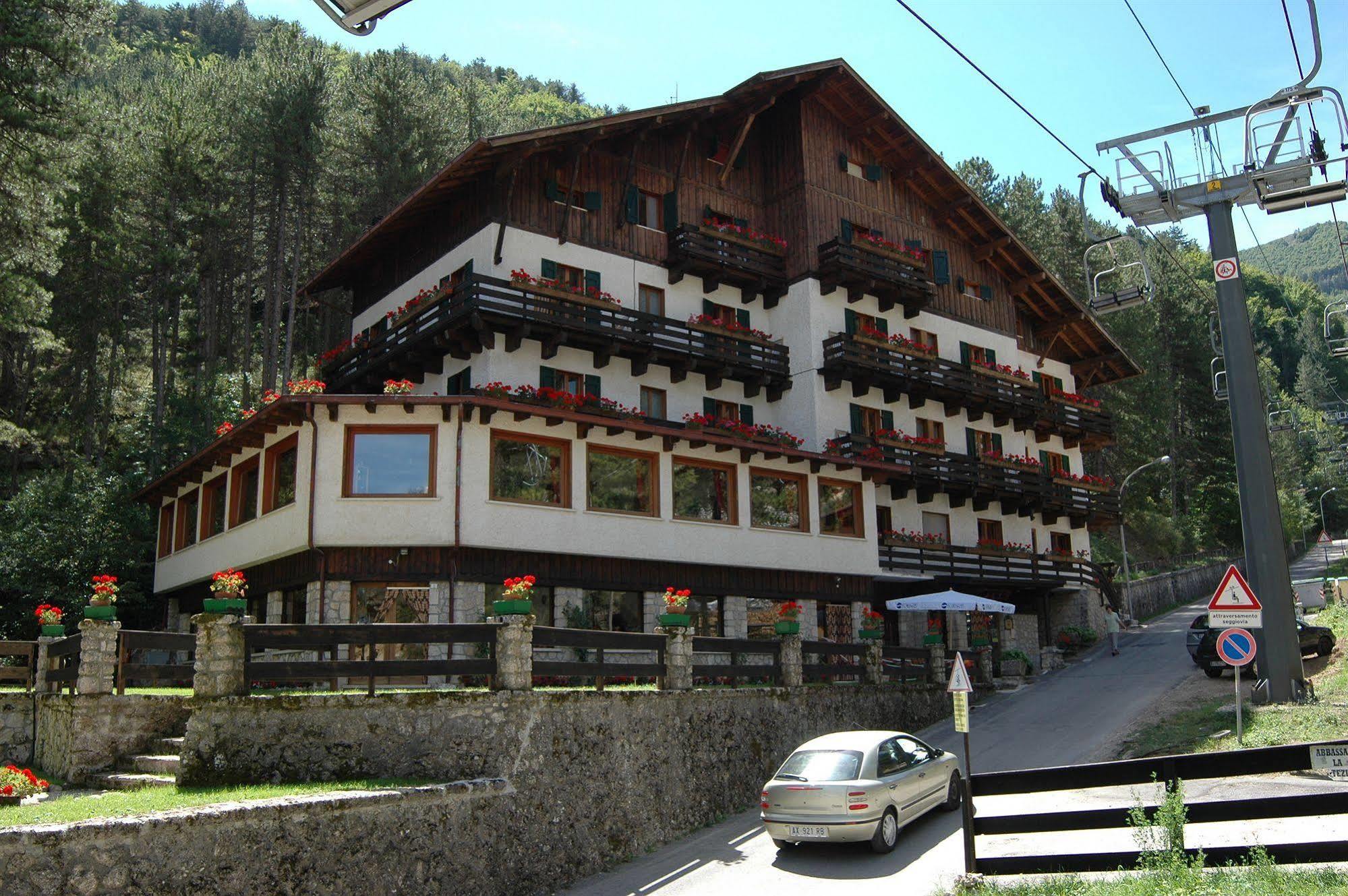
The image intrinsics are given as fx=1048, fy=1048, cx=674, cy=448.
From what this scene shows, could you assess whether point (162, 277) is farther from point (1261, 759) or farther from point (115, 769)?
point (1261, 759)

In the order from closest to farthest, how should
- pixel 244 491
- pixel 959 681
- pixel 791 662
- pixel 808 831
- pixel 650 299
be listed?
pixel 959 681
pixel 808 831
pixel 791 662
pixel 244 491
pixel 650 299

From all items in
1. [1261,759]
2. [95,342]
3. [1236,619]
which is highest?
[95,342]

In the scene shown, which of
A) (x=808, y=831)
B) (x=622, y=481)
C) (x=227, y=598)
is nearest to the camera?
A: (x=808, y=831)

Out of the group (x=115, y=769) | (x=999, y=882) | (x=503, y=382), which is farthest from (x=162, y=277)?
(x=999, y=882)

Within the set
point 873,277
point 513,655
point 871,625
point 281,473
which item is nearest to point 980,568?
point 871,625

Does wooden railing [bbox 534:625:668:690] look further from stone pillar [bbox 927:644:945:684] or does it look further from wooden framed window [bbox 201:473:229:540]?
wooden framed window [bbox 201:473:229:540]

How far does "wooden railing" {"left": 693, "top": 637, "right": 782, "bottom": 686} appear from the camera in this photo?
19828mm

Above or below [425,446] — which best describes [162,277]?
above

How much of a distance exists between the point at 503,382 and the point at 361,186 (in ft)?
74.0

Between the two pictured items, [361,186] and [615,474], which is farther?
[361,186]

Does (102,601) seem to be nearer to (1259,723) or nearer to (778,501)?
(778,501)

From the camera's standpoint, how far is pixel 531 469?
2481 centimetres

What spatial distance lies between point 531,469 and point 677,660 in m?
7.52

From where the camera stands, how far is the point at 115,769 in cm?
1598
